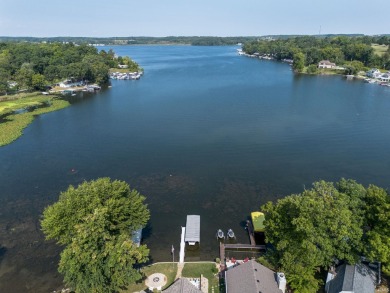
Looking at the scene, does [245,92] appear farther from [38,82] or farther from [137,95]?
[38,82]

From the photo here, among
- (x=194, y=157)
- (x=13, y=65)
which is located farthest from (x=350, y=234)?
(x=13, y=65)

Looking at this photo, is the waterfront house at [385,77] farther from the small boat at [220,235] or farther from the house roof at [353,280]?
the house roof at [353,280]

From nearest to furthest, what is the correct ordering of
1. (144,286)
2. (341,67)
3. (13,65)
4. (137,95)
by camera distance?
(144,286), (137,95), (13,65), (341,67)

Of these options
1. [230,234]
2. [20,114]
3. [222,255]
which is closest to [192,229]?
[230,234]

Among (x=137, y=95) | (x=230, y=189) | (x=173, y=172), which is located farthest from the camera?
(x=137, y=95)

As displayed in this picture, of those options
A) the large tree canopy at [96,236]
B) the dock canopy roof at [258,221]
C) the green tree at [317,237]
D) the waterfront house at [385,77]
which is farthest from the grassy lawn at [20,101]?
the waterfront house at [385,77]

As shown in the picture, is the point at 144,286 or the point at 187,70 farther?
the point at 187,70
